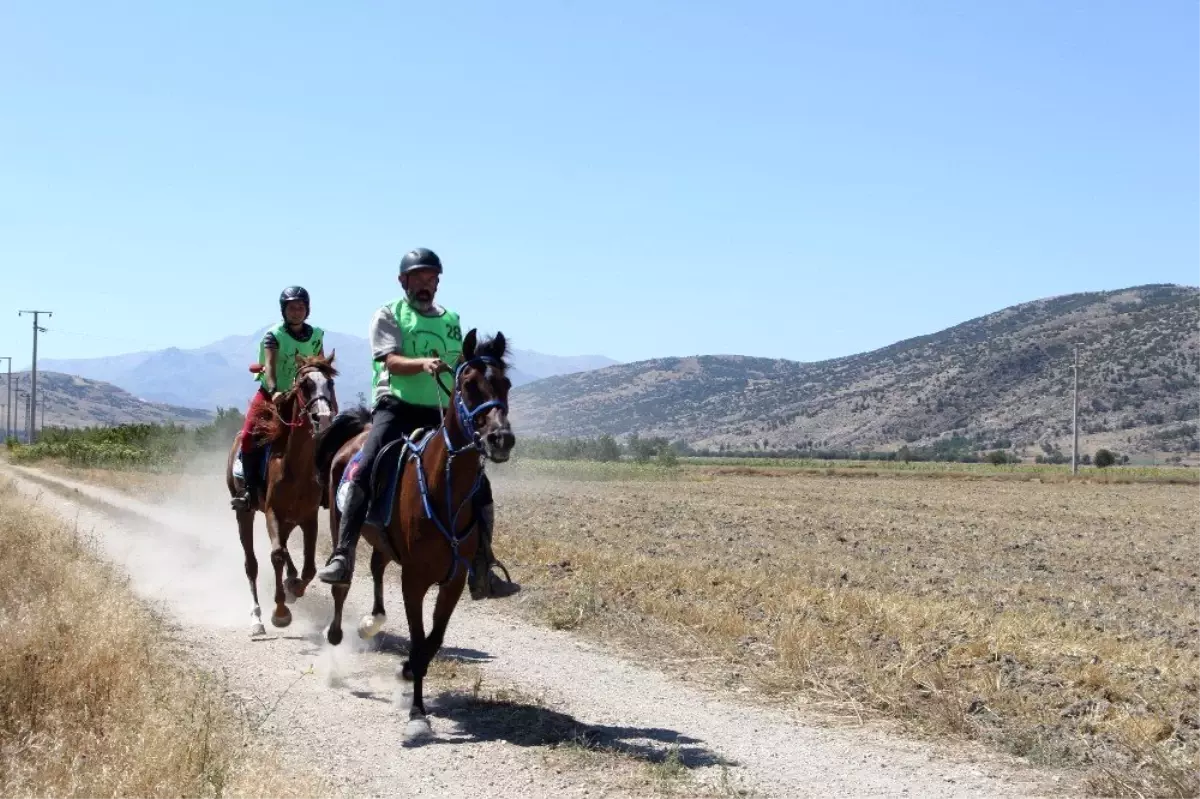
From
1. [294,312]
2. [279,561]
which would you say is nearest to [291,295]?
[294,312]

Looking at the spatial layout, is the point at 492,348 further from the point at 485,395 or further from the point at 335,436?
the point at 335,436

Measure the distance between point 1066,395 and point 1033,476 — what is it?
7318cm

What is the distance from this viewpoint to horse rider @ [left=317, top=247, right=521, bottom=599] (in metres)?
9.38

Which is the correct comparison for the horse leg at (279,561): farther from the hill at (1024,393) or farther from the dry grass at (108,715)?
the hill at (1024,393)

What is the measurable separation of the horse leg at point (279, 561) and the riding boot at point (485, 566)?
12.4ft

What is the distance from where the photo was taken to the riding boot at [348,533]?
32.0 ft

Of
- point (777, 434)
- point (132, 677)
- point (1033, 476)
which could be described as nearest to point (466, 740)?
point (132, 677)

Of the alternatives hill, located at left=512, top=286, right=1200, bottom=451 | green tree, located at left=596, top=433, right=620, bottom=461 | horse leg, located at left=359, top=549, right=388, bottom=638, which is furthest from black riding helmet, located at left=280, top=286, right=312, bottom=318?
hill, located at left=512, top=286, right=1200, bottom=451

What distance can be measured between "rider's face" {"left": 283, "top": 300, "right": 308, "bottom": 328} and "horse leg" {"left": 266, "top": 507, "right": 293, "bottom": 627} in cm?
221

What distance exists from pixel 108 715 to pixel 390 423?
3.27m

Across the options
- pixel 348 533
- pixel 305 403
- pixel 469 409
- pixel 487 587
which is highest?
pixel 305 403

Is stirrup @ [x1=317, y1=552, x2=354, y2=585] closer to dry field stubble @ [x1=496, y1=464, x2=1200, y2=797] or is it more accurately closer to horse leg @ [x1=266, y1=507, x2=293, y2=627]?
horse leg @ [x1=266, y1=507, x2=293, y2=627]

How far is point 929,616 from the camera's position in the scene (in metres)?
12.9

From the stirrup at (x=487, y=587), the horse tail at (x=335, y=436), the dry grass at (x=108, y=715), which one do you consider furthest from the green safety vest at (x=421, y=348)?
the dry grass at (x=108, y=715)
